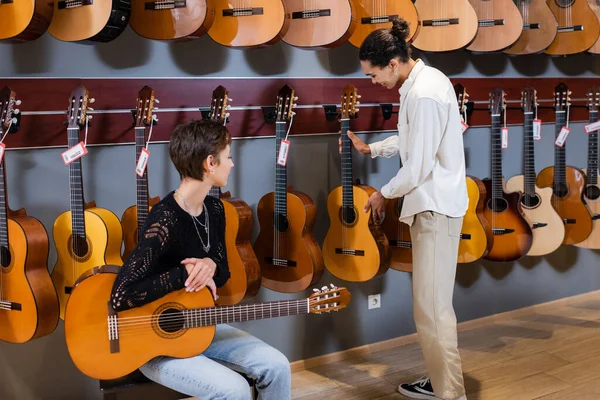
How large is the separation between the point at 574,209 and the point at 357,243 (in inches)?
57.5

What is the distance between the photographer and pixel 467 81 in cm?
376

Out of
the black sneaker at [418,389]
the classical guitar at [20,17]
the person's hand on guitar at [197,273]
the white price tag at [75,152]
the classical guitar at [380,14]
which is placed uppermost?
the classical guitar at [380,14]

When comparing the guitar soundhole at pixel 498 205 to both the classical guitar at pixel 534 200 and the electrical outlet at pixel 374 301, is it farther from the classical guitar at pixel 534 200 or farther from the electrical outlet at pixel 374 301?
the electrical outlet at pixel 374 301

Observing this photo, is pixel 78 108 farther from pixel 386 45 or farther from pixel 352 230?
pixel 352 230

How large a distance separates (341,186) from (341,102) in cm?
39

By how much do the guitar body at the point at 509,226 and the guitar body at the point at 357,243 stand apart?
0.75 metres

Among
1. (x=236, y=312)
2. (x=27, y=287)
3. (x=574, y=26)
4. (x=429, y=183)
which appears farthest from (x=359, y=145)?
(x=574, y=26)

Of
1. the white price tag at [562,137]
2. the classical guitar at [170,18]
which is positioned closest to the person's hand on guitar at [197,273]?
the classical guitar at [170,18]

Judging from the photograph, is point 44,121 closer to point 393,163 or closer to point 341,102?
point 341,102

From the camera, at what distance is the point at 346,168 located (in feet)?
10.2

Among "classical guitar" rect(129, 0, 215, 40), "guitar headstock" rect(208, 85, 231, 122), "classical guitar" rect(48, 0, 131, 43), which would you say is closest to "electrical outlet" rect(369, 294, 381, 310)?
"guitar headstock" rect(208, 85, 231, 122)

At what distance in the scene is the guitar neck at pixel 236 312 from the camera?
2160mm

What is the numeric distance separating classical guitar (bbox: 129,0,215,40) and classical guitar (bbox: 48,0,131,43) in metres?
0.14

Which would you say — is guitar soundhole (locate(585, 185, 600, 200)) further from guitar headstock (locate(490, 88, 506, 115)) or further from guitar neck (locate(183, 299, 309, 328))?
guitar neck (locate(183, 299, 309, 328))
